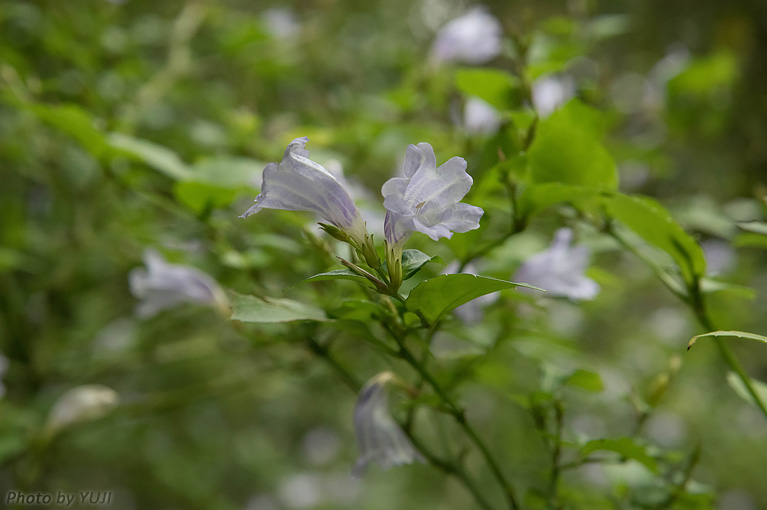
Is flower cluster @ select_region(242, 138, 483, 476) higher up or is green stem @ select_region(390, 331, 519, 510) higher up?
flower cluster @ select_region(242, 138, 483, 476)

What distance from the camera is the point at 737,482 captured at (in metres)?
1.88

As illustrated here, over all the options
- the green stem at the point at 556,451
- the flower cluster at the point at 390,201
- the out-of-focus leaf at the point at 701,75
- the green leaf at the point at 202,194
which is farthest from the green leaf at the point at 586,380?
the out-of-focus leaf at the point at 701,75

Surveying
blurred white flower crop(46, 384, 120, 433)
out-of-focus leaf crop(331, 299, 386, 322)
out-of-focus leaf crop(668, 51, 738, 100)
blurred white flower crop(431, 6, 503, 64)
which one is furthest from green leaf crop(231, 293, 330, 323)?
out-of-focus leaf crop(668, 51, 738, 100)

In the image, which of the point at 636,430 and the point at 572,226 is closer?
the point at 636,430

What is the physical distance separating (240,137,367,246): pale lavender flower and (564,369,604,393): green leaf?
0.27 meters

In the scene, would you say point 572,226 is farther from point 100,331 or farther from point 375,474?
point 375,474

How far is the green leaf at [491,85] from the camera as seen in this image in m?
0.66

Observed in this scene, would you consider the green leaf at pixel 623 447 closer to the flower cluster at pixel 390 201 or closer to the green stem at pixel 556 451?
the green stem at pixel 556 451

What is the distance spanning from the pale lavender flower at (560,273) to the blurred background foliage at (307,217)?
0.03m

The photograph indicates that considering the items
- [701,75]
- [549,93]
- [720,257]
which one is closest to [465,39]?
[549,93]

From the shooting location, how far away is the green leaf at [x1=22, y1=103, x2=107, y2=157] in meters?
0.65

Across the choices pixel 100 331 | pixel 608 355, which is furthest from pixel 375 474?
pixel 100 331

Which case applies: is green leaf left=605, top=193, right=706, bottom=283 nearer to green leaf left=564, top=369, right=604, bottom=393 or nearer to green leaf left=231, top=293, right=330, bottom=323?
green leaf left=564, top=369, right=604, bottom=393

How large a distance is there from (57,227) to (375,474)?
5.69 feet
